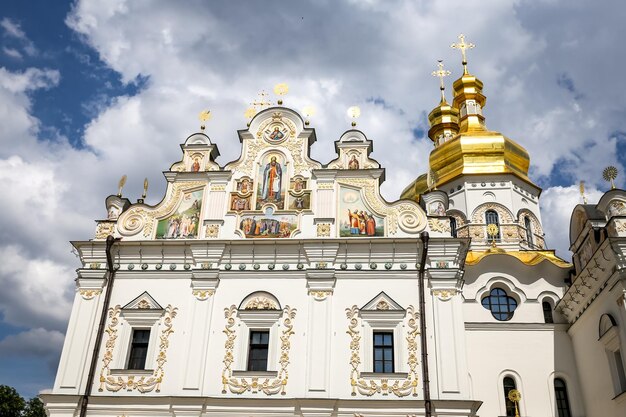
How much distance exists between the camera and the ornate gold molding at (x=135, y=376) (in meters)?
15.6

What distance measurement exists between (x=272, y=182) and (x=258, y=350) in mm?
5134

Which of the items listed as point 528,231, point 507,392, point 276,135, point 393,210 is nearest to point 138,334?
point 276,135

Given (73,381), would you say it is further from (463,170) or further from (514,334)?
(463,170)

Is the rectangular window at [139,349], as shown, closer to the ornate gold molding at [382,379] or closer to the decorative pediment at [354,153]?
the ornate gold molding at [382,379]

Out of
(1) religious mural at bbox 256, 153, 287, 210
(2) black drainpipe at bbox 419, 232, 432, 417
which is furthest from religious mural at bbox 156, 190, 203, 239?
(2) black drainpipe at bbox 419, 232, 432, 417

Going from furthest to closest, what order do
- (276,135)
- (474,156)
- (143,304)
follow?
(474,156) < (276,135) < (143,304)

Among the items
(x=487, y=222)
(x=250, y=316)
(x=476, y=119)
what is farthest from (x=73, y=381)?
(x=476, y=119)

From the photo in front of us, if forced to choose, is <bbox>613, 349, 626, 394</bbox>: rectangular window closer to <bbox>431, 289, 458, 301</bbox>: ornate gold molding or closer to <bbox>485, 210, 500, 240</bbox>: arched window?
<bbox>431, 289, 458, 301</bbox>: ornate gold molding

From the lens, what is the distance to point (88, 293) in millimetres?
17047

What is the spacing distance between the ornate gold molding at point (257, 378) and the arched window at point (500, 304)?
8655 mm

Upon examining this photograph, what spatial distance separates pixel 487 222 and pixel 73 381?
1745 centimetres

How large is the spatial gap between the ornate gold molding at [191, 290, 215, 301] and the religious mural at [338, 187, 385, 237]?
4011 mm

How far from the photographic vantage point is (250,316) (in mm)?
16266

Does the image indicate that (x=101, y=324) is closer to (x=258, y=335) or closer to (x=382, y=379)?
(x=258, y=335)
